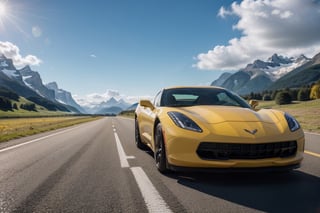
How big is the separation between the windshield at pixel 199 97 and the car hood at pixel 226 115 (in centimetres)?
→ 74

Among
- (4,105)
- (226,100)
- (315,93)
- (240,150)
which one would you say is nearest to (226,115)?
(240,150)

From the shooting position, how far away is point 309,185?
3.89 meters

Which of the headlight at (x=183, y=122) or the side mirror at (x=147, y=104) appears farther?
the side mirror at (x=147, y=104)

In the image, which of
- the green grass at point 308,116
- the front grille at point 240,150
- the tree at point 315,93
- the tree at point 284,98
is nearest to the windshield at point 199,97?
the front grille at point 240,150

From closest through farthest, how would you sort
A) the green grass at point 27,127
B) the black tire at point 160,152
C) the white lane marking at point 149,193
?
the white lane marking at point 149,193
the black tire at point 160,152
the green grass at point 27,127

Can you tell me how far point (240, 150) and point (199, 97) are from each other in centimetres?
231

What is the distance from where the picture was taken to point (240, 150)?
3900 millimetres

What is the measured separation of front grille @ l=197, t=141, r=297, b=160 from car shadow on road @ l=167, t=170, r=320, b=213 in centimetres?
38

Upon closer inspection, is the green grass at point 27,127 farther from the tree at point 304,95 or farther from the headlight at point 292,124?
the tree at point 304,95

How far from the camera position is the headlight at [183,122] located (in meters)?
4.26

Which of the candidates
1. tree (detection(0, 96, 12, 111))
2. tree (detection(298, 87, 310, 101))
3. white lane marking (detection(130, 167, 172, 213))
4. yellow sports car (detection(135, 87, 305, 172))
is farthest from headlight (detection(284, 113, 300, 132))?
tree (detection(0, 96, 12, 111))

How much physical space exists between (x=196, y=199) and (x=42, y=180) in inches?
94.6

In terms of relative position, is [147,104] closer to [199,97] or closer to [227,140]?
[199,97]

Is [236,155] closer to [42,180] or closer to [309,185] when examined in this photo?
[309,185]
